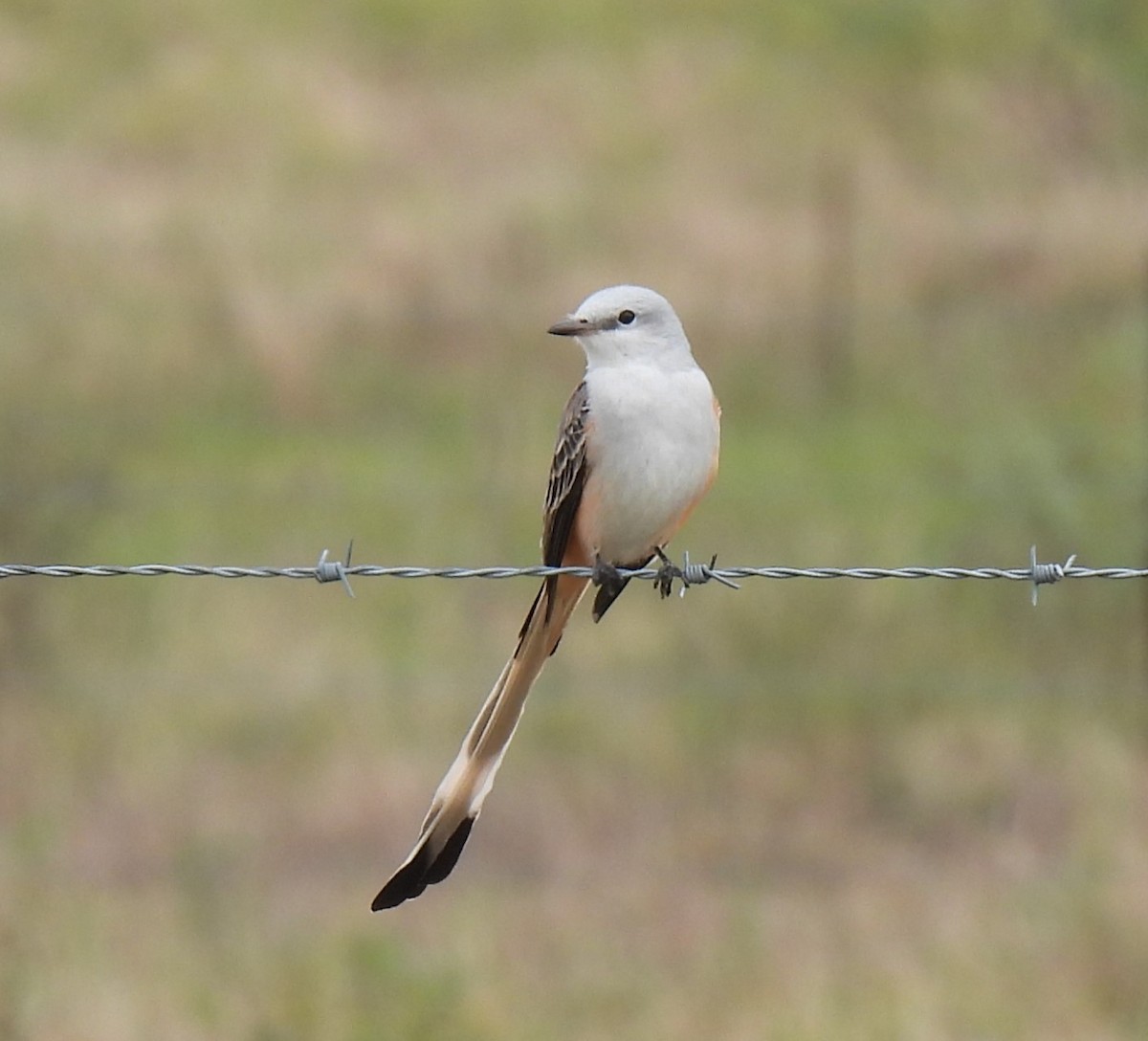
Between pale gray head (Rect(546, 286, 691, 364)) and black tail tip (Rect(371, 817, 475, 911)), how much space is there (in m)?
1.27

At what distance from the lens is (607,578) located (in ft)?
18.6

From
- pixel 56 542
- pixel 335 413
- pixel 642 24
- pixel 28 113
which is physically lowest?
pixel 56 542

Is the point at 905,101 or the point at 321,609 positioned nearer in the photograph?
the point at 321,609

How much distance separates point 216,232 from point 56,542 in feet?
21.8

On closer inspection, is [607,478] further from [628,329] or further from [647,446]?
[628,329]

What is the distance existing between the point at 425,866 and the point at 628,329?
146cm

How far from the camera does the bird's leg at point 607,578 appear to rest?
5.46 m

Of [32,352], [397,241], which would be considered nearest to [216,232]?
[397,241]

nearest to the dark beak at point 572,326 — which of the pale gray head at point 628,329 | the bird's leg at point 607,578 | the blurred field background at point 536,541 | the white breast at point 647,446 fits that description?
the pale gray head at point 628,329

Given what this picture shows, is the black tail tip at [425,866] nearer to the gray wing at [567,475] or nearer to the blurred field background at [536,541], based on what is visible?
the gray wing at [567,475]

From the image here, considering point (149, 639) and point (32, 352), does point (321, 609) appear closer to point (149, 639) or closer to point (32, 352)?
point (149, 639)

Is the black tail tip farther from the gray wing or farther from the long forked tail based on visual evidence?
the gray wing

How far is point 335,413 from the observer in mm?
14469

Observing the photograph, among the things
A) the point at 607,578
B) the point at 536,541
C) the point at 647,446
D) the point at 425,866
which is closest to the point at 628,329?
the point at 647,446
